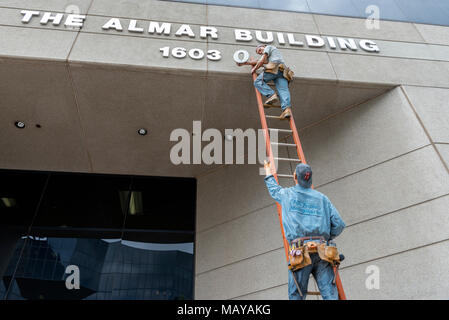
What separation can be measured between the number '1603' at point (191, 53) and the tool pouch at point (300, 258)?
414cm

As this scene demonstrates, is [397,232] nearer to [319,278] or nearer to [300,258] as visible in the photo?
[319,278]

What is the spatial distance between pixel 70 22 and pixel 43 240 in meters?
4.40

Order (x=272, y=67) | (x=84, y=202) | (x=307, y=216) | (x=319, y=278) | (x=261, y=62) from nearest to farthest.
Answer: (x=319, y=278) → (x=307, y=216) → (x=272, y=67) → (x=261, y=62) → (x=84, y=202)

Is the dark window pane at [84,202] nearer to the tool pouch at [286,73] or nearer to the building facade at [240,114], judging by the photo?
the building facade at [240,114]

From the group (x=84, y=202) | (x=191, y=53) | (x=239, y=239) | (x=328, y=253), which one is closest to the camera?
(x=328, y=253)

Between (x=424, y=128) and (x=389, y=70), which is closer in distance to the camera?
(x=424, y=128)

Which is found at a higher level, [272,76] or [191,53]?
[191,53]

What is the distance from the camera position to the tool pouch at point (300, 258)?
114 inches

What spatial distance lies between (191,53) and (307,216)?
408 cm

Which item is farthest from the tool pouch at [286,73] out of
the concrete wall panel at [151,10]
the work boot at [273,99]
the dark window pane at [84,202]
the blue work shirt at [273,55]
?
the dark window pane at [84,202]

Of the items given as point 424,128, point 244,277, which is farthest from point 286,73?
point 244,277

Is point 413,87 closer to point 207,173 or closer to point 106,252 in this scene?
point 207,173

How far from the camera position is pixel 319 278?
9.87 ft

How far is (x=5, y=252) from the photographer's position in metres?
6.63
